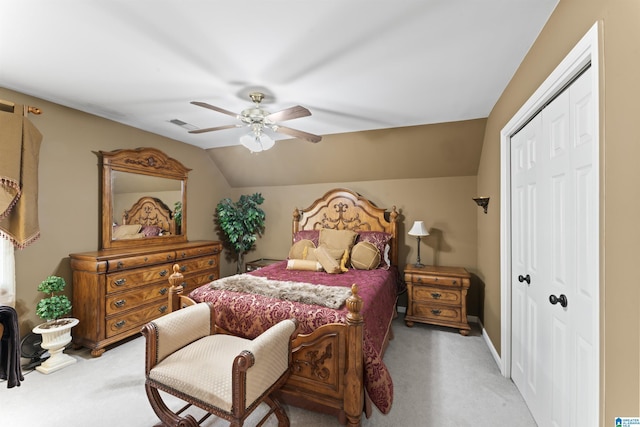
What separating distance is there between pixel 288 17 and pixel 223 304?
2.10 meters

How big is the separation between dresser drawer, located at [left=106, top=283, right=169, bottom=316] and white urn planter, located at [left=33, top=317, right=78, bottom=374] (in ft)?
1.01

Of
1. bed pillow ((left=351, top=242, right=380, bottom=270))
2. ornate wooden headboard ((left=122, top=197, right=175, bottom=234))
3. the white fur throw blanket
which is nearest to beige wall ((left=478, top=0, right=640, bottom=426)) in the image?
the white fur throw blanket

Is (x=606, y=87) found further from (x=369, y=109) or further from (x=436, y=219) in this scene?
(x=436, y=219)

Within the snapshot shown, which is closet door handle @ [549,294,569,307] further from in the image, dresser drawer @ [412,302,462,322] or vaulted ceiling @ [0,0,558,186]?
dresser drawer @ [412,302,462,322]

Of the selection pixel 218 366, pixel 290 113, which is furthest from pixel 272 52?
pixel 218 366

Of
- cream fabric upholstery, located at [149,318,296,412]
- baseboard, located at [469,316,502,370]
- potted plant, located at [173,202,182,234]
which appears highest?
potted plant, located at [173,202,182,234]

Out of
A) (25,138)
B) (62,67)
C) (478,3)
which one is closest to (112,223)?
(25,138)

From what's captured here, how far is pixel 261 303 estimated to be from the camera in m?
2.07

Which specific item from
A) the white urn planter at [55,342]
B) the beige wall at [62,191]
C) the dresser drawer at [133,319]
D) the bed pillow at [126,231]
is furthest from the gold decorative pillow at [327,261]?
the beige wall at [62,191]

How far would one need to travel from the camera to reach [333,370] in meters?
1.74

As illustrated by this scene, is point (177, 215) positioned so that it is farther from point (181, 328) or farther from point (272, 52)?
point (272, 52)

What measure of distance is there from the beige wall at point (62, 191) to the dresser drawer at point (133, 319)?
25.5 inches

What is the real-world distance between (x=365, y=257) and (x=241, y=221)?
2.42m

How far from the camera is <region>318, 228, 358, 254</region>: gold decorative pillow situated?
359 cm
